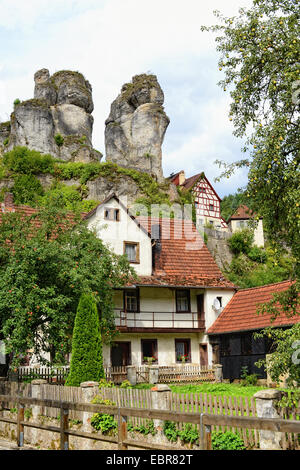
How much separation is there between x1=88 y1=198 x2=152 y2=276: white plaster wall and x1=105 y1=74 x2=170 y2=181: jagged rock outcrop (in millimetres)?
33211

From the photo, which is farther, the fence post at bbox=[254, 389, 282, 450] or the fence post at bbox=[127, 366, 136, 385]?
the fence post at bbox=[127, 366, 136, 385]

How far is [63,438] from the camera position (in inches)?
391

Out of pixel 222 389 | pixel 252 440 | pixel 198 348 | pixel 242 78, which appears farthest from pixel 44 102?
pixel 252 440

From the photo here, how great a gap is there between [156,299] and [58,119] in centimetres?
4168

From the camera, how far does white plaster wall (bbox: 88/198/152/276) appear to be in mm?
28703

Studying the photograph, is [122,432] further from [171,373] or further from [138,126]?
[138,126]

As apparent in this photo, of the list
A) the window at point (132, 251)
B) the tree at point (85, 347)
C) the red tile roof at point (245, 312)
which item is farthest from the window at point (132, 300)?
the tree at point (85, 347)

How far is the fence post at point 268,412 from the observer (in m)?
8.21

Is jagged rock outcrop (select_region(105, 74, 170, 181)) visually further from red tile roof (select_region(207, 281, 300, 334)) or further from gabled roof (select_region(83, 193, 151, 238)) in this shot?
red tile roof (select_region(207, 281, 300, 334))

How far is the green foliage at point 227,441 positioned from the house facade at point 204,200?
5735cm

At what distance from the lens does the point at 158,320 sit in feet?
94.5

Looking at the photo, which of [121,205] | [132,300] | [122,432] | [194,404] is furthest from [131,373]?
[122,432]

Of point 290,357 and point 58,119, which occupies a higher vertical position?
point 58,119

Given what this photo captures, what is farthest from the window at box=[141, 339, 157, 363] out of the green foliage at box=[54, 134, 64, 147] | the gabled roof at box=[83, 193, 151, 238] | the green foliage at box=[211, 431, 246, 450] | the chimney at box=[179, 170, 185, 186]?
the chimney at box=[179, 170, 185, 186]
